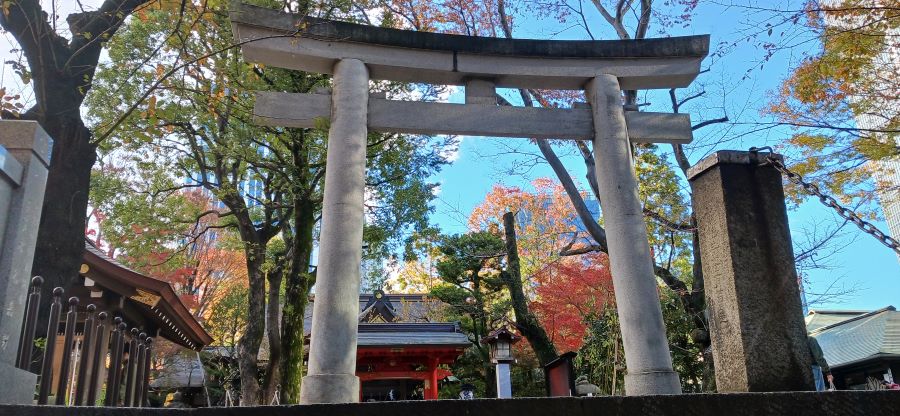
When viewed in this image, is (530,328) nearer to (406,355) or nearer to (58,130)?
(406,355)

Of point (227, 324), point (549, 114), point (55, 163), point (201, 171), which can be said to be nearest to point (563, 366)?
point (549, 114)

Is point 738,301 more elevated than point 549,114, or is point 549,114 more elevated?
point 549,114

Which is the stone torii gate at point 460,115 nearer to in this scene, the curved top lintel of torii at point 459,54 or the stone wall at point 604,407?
the curved top lintel of torii at point 459,54

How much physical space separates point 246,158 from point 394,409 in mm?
A: 9441

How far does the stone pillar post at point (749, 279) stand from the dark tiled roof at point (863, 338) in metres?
16.2

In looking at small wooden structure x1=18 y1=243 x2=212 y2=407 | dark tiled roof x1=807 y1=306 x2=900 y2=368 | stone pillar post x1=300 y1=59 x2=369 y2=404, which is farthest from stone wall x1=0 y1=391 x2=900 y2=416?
dark tiled roof x1=807 y1=306 x2=900 y2=368

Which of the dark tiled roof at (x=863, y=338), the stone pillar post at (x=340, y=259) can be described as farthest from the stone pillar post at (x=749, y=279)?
the dark tiled roof at (x=863, y=338)

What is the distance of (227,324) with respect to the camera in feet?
70.4

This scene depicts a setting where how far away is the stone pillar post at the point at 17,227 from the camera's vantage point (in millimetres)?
3217

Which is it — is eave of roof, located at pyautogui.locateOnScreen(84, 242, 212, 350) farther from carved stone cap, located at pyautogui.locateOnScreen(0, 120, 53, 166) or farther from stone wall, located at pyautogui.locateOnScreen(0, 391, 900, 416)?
stone wall, located at pyautogui.locateOnScreen(0, 391, 900, 416)

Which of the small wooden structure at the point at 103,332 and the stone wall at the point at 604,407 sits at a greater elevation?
the small wooden structure at the point at 103,332

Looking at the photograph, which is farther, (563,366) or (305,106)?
(563,366)

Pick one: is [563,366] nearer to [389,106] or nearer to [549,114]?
[549,114]

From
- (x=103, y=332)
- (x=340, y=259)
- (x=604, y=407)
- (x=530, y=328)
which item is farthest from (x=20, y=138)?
(x=530, y=328)
